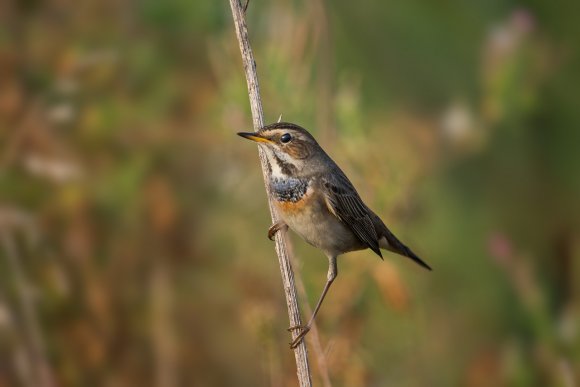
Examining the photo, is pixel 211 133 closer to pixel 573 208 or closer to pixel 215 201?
pixel 215 201

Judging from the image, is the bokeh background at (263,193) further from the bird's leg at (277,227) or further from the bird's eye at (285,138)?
the bird's eye at (285,138)

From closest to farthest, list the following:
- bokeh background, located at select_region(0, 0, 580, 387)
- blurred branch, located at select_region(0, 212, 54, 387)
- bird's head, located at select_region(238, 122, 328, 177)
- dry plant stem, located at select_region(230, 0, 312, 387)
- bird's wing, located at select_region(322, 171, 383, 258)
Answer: dry plant stem, located at select_region(230, 0, 312, 387) < bird's head, located at select_region(238, 122, 328, 177) < bird's wing, located at select_region(322, 171, 383, 258) < blurred branch, located at select_region(0, 212, 54, 387) < bokeh background, located at select_region(0, 0, 580, 387)

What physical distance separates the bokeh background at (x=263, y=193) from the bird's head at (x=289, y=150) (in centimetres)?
81

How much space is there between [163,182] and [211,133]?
339mm

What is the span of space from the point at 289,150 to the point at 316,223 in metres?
0.28

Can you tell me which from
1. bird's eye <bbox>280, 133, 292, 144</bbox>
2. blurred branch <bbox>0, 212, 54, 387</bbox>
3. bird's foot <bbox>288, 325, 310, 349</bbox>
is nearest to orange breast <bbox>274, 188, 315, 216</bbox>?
bird's eye <bbox>280, 133, 292, 144</bbox>

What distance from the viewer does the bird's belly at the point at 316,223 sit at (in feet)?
11.0

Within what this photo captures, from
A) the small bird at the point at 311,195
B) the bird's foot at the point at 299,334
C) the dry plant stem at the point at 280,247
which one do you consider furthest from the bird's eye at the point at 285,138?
the bird's foot at the point at 299,334

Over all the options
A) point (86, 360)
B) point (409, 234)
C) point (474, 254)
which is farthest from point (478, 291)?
point (86, 360)

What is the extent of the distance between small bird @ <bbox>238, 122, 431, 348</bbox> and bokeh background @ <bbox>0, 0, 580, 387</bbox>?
0.61m

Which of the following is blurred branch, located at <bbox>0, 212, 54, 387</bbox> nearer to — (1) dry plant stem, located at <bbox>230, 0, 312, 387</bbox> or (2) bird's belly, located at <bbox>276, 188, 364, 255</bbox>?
(2) bird's belly, located at <bbox>276, 188, 364, 255</bbox>

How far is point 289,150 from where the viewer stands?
11.0 feet

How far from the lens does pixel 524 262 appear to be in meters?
5.25

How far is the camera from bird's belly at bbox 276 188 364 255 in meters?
3.37
